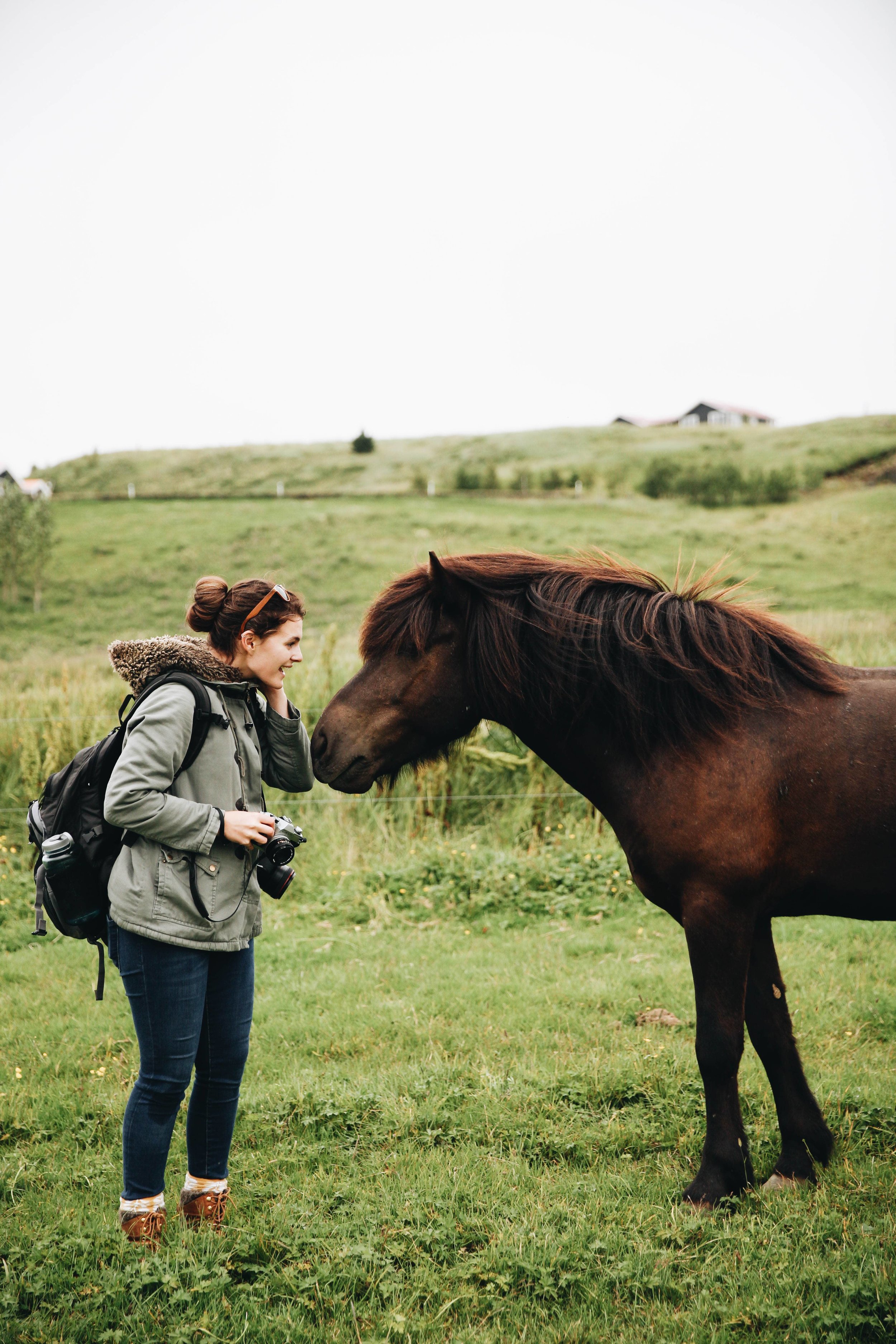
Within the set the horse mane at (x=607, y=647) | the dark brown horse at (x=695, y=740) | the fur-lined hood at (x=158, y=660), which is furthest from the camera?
the horse mane at (x=607, y=647)

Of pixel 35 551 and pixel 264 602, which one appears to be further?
pixel 35 551

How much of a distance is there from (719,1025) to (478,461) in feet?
191

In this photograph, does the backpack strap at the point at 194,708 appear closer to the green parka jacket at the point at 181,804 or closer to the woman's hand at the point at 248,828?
the green parka jacket at the point at 181,804

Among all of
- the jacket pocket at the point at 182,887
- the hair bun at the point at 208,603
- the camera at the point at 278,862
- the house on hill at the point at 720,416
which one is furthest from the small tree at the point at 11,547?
the house on hill at the point at 720,416

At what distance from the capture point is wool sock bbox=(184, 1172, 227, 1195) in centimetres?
297

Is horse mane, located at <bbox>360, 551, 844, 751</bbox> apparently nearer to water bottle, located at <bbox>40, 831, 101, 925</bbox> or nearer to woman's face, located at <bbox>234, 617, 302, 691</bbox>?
woman's face, located at <bbox>234, 617, 302, 691</bbox>

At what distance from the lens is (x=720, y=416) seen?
82062 mm

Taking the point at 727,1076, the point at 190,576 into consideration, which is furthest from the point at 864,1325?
the point at 190,576

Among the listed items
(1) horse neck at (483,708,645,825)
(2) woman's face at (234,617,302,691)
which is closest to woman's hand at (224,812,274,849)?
(2) woman's face at (234,617,302,691)

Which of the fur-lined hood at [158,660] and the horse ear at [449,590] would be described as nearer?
the fur-lined hood at [158,660]

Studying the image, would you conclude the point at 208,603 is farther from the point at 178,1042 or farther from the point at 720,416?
the point at 720,416

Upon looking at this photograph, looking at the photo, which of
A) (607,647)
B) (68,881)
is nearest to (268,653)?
(68,881)

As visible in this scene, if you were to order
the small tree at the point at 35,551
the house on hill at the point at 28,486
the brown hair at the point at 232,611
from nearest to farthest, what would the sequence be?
A: 1. the brown hair at the point at 232,611
2. the small tree at the point at 35,551
3. the house on hill at the point at 28,486

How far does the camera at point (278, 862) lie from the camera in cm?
287
